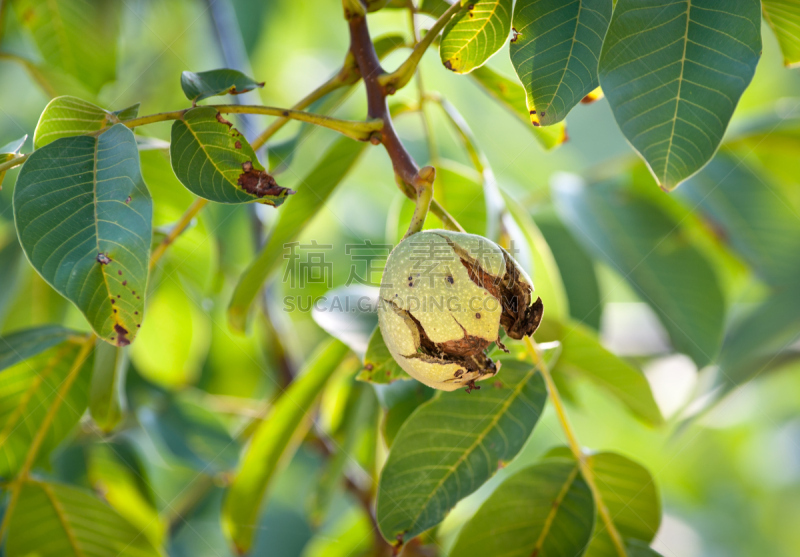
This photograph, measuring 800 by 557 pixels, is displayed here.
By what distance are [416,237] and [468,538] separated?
18.0 inches

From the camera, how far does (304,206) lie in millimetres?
921

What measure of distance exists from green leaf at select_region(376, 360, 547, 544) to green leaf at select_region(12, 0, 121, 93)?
1.10 meters

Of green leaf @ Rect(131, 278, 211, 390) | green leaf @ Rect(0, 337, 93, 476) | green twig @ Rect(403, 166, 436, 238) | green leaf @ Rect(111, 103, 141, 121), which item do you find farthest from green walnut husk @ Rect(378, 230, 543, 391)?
green leaf @ Rect(131, 278, 211, 390)

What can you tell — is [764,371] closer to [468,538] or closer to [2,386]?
[468,538]

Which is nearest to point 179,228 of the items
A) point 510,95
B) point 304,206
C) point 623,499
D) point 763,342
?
point 304,206

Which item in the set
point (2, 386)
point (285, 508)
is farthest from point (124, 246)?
point (285, 508)

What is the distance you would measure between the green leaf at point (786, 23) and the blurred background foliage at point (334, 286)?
0.45 m

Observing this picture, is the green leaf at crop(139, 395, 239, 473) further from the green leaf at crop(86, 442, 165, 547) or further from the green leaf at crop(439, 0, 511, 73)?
the green leaf at crop(439, 0, 511, 73)

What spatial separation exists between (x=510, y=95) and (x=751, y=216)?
0.75 m

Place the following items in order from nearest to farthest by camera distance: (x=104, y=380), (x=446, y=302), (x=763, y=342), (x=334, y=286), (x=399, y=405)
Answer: (x=446, y=302), (x=104, y=380), (x=399, y=405), (x=763, y=342), (x=334, y=286)

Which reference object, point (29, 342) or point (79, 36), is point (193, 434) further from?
point (79, 36)

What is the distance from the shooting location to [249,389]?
5.85ft

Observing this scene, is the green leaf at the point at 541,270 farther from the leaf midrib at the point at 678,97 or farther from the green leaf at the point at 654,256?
the leaf midrib at the point at 678,97

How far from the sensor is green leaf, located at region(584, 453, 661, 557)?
0.85 m
